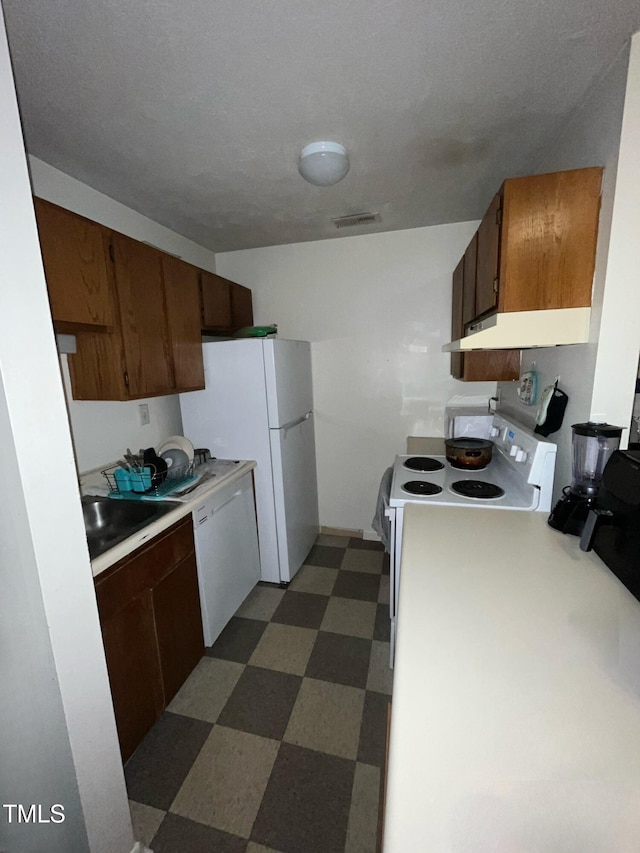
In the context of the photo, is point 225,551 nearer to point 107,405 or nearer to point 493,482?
point 107,405

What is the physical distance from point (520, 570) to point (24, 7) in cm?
208

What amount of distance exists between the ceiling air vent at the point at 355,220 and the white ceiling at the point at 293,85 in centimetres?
39

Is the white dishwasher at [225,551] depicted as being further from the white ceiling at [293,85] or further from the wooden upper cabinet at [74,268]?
Answer: the white ceiling at [293,85]

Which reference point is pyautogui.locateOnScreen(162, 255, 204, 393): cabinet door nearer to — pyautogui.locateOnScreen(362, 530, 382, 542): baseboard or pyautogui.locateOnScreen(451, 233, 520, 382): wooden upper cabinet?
pyautogui.locateOnScreen(451, 233, 520, 382): wooden upper cabinet

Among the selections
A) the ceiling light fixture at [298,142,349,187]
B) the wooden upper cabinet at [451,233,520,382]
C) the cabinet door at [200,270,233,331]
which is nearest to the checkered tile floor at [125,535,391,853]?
the wooden upper cabinet at [451,233,520,382]

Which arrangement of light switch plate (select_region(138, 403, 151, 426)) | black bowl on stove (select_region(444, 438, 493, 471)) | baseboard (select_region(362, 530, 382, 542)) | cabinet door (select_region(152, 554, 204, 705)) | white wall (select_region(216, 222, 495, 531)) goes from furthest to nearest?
1. baseboard (select_region(362, 530, 382, 542))
2. white wall (select_region(216, 222, 495, 531))
3. light switch plate (select_region(138, 403, 151, 426))
4. black bowl on stove (select_region(444, 438, 493, 471))
5. cabinet door (select_region(152, 554, 204, 705))

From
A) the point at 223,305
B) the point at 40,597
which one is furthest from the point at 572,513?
the point at 223,305

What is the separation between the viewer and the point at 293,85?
49.2 inches

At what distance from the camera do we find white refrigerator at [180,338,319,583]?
229 cm

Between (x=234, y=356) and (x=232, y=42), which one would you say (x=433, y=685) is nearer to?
(x=232, y=42)

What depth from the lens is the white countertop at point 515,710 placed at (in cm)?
49

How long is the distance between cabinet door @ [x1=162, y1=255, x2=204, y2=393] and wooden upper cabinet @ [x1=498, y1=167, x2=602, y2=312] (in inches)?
64.8

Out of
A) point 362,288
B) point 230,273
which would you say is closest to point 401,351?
point 362,288

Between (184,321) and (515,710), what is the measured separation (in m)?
2.18
